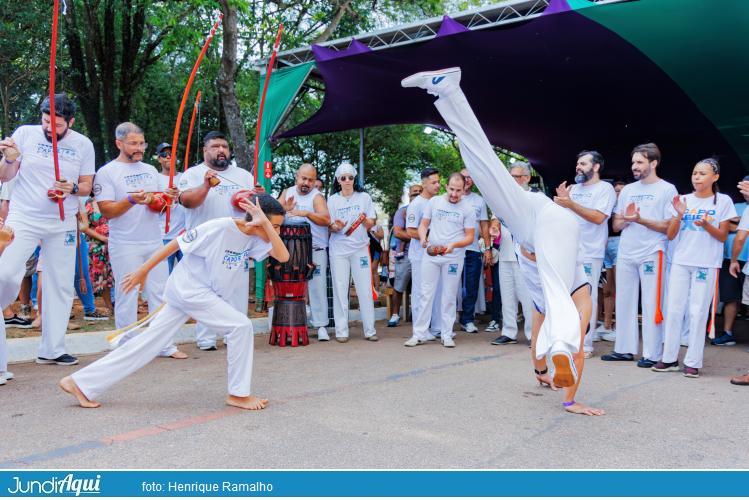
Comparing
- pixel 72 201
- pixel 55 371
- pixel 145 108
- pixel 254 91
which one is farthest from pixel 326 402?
pixel 145 108

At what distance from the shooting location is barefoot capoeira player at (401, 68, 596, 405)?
13.5 ft

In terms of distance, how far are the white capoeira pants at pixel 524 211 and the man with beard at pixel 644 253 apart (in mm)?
2071

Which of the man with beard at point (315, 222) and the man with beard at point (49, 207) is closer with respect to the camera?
the man with beard at point (49, 207)

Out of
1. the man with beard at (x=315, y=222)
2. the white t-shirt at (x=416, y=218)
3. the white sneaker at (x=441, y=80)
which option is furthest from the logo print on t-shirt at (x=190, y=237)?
the white t-shirt at (x=416, y=218)

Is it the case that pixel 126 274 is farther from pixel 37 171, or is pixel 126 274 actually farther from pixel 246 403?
pixel 246 403

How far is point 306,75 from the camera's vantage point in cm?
936

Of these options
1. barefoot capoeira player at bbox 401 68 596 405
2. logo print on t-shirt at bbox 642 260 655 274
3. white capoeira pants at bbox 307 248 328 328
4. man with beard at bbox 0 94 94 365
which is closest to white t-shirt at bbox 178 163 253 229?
man with beard at bbox 0 94 94 365

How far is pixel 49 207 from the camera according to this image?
5.66 metres

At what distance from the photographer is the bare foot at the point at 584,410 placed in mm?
4492

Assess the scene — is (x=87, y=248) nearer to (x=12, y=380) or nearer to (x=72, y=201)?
(x=72, y=201)

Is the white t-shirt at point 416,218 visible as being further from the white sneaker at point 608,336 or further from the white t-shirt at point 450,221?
the white sneaker at point 608,336

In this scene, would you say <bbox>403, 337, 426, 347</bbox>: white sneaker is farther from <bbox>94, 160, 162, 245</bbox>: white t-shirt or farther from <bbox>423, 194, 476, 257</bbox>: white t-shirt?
<bbox>94, 160, 162, 245</bbox>: white t-shirt

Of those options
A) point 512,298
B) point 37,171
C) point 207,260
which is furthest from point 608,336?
point 37,171

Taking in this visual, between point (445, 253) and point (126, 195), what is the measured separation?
11.0 feet
